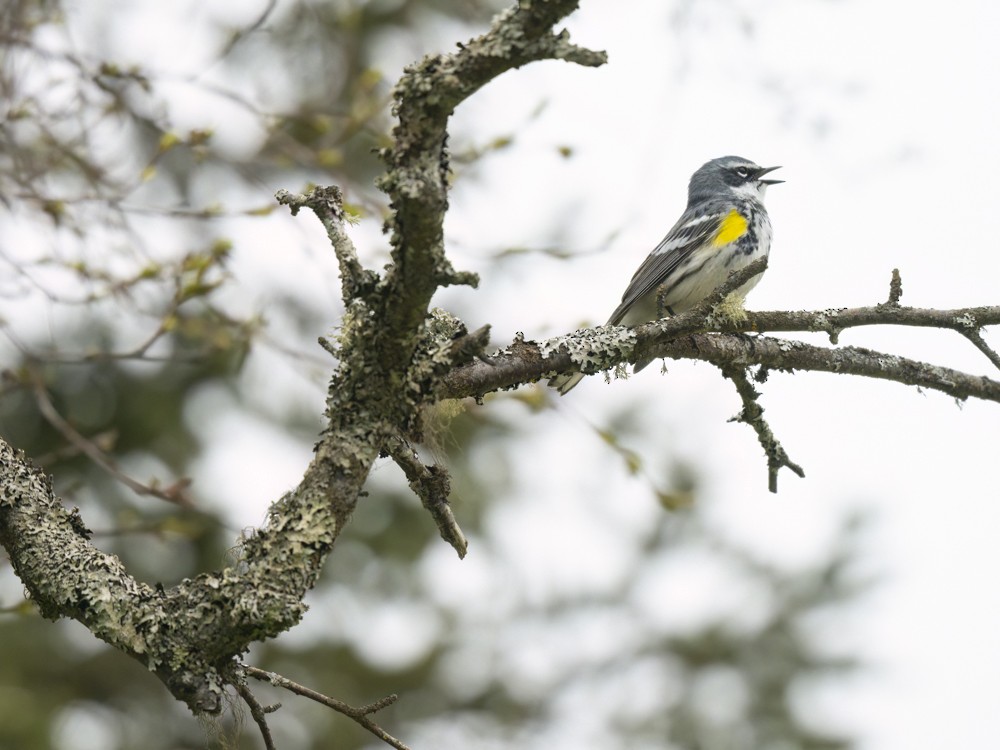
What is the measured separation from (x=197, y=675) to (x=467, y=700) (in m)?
6.07

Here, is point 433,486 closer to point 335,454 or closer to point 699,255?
point 335,454

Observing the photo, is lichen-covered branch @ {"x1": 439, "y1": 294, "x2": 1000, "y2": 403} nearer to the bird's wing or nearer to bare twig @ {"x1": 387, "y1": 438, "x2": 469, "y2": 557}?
bare twig @ {"x1": 387, "y1": 438, "x2": 469, "y2": 557}

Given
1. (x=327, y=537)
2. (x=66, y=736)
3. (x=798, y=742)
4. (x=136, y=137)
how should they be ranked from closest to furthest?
(x=327, y=537) → (x=66, y=736) → (x=136, y=137) → (x=798, y=742)

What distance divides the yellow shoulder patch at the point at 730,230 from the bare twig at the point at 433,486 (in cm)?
391

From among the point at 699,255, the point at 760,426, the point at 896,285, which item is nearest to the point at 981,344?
the point at 896,285

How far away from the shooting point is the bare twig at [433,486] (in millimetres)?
2400

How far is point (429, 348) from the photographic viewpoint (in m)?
2.21

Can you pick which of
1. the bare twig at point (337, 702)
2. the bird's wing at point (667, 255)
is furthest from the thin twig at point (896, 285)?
the bird's wing at point (667, 255)

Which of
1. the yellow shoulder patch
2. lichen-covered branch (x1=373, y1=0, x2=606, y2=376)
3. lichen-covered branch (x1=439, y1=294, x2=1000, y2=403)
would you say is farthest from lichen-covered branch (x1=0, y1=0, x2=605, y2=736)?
the yellow shoulder patch

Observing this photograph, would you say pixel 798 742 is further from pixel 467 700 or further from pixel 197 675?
pixel 197 675

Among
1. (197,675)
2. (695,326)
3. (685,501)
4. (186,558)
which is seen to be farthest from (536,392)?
(186,558)

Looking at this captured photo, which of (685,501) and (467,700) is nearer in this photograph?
(685,501)

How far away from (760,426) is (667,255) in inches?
119

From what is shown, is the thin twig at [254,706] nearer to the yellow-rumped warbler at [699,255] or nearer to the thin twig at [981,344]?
the thin twig at [981,344]
